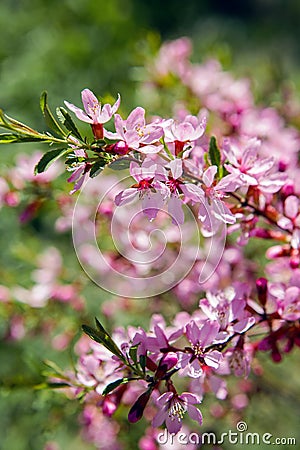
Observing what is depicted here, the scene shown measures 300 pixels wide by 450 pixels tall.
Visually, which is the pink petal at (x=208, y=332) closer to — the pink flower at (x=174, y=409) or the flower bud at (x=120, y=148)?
the pink flower at (x=174, y=409)

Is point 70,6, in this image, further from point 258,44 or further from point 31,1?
point 258,44

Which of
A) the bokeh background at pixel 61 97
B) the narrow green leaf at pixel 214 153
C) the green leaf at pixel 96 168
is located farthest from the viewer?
the bokeh background at pixel 61 97

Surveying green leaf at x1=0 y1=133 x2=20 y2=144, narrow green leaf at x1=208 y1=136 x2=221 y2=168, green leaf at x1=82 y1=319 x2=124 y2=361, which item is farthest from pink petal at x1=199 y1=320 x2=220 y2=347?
green leaf at x1=0 y1=133 x2=20 y2=144

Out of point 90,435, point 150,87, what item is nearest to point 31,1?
point 150,87

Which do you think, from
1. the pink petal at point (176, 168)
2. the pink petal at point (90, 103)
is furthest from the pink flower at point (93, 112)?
the pink petal at point (176, 168)

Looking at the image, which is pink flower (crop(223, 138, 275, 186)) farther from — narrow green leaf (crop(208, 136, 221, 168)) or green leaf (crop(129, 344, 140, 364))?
green leaf (crop(129, 344, 140, 364))

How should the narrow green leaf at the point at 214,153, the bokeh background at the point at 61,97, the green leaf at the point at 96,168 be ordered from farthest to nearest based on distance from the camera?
the bokeh background at the point at 61,97
the narrow green leaf at the point at 214,153
the green leaf at the point at 96,168

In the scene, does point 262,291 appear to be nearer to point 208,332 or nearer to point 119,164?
point 208,332
